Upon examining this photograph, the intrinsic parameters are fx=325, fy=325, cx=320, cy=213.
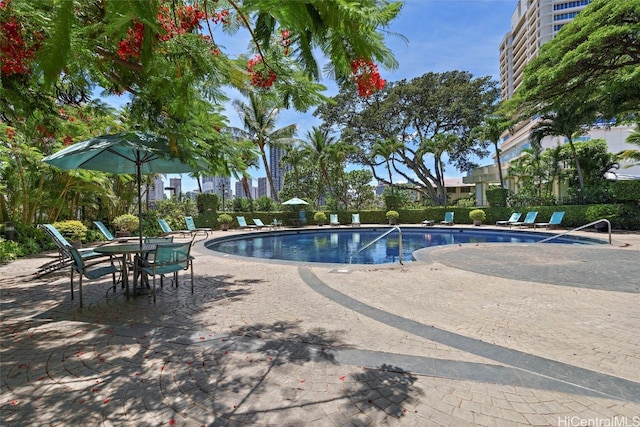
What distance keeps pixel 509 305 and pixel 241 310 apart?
13.0 ft

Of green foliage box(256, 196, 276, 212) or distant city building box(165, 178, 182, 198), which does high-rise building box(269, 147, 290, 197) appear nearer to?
green foliage box(256, 196, 276, 212)

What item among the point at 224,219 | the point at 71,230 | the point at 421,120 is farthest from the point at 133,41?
the point at 421,120

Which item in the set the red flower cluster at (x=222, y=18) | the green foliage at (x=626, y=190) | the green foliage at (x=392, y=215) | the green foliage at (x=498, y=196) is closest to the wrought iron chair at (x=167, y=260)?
the red flower cluster at (x=222, y=18)

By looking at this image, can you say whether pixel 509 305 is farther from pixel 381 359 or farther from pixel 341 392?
pixel 341 392

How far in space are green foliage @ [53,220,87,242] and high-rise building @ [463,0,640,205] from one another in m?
33.4

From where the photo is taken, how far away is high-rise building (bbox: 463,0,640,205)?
33.2m

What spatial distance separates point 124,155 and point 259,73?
3061 millimetres

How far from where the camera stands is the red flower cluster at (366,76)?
7.86 ft

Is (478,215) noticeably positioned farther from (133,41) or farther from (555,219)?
(133,41)

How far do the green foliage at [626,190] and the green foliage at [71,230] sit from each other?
80.5 feet

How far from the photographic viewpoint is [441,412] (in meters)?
2.32

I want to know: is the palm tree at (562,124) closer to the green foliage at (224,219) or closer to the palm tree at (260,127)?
the palm tree at (260,127)

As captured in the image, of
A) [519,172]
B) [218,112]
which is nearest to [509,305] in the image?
[218,112]

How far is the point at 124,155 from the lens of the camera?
5605mm
